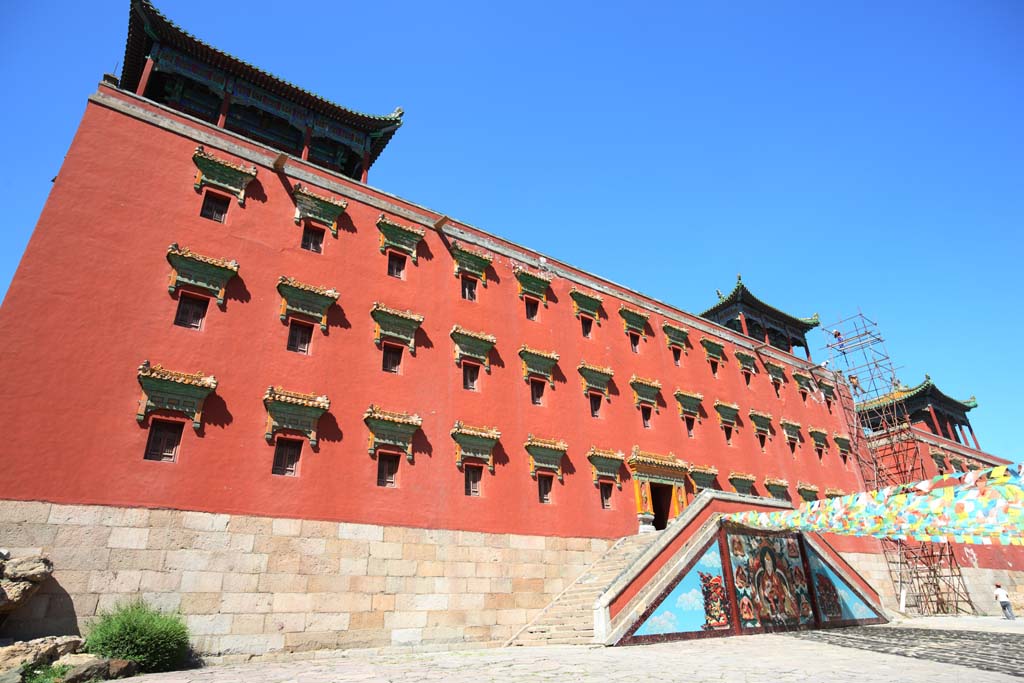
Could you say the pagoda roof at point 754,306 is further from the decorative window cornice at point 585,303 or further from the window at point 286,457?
the window at point 286,457

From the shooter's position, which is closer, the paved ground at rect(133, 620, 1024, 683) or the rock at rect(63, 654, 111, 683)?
the rock at rect(63, 654, 111, 683)

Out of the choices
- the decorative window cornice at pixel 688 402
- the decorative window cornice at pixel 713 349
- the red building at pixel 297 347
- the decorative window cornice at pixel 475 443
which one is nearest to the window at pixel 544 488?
the red building at pixel 297 347

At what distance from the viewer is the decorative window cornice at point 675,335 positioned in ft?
85.8

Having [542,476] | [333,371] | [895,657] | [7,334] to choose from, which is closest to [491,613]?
[542,476]

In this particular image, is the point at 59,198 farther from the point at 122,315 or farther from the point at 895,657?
the point at 895,657

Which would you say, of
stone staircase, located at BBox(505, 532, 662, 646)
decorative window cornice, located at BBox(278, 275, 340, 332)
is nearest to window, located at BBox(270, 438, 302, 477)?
decorative window cornice, located at BBox(278, 275, 340, 332)

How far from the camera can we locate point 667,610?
588 inches

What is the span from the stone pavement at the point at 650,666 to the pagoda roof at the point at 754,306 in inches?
822

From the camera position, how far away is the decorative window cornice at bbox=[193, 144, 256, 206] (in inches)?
630

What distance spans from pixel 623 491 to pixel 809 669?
10575mm

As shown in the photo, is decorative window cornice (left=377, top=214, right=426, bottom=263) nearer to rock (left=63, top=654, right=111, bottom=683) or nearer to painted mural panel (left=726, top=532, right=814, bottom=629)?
rock (left=63, top=654, right=111, bottom=683)

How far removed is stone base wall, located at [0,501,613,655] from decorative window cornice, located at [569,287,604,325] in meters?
9.64

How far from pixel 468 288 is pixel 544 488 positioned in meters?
7.27

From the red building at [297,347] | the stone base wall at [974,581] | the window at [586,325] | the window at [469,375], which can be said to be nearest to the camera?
the red building at [297,347]
